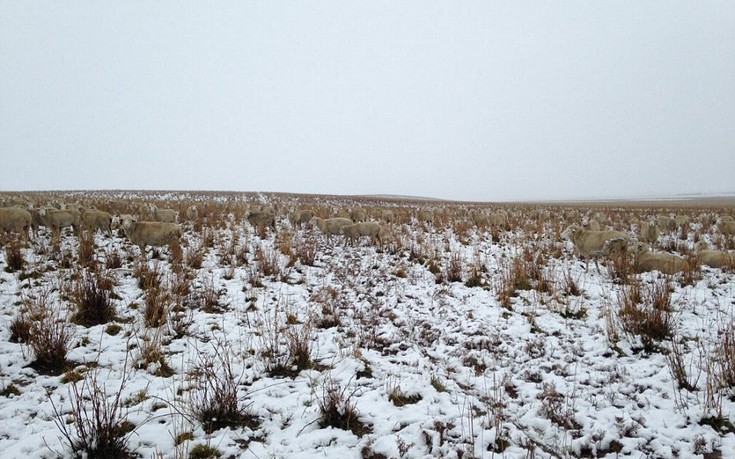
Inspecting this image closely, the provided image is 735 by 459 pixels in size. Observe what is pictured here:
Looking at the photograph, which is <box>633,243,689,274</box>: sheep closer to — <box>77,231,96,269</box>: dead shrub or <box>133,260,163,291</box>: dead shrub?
<box>133,260,163,291</box>: dead shrub

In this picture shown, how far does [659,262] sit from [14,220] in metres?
15.1

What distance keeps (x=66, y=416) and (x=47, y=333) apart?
1219mm

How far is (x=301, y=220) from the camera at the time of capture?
15.6 m

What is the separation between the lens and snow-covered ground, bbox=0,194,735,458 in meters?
3.04

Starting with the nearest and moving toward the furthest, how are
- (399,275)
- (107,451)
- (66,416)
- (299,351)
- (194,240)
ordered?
1. (107,451)
2. (66,416)
3. (299,351)
4. (399,275)
5. (194,240)

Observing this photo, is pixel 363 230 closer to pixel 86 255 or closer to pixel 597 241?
pixel 597 241

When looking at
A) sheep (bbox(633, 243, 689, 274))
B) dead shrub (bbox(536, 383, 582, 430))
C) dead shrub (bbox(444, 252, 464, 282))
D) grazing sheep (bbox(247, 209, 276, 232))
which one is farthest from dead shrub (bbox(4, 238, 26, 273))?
sheep (bbox(633, 243, 689, 274))

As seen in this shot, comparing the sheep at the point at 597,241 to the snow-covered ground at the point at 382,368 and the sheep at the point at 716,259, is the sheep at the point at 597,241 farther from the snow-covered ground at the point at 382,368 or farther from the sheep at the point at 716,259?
the sheep at the point at 716,259

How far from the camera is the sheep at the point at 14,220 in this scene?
28.6 feet

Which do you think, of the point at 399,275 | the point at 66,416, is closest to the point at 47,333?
the point at 66,416

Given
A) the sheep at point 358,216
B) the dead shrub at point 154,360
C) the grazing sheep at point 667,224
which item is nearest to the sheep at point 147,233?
the dead shrub at point 154,360

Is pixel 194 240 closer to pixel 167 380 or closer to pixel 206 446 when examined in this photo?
pixel 167 380

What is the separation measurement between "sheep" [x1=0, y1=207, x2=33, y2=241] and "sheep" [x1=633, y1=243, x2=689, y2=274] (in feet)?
47.5

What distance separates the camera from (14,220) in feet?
28.8
